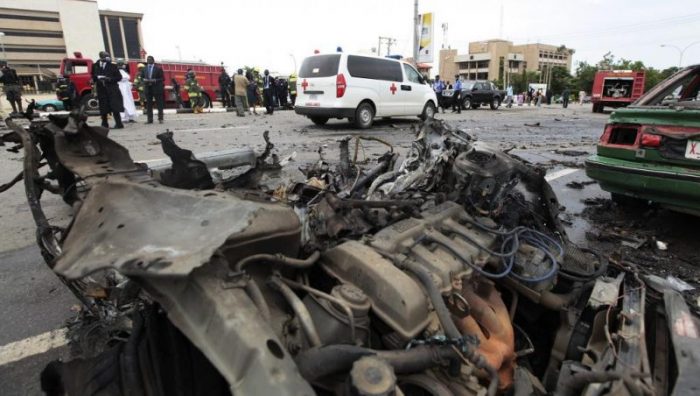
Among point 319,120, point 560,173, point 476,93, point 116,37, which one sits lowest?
point 560,173

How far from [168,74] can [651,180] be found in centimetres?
2521

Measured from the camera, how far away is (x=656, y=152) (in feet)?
12.1

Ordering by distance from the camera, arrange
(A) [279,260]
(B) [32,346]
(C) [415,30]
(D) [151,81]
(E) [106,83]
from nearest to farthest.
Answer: (A) [279,260], (B) [32,346], (E) [106,83], (D) [151,81], (C) [415,30]

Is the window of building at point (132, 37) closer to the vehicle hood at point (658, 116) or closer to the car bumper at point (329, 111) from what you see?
the car bumper at point (329, 111)

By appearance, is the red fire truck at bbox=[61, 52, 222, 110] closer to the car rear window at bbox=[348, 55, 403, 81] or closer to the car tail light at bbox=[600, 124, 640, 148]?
the car rear window at bbox=[348, 55, 403, 81]

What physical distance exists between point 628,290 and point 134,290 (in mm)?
2193

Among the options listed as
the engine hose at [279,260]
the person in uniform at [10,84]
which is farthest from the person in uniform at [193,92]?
the engine hose at [279,260]

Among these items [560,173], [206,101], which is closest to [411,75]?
[560,173]

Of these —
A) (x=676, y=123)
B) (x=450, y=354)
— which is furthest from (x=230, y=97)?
(x=450, y=354)

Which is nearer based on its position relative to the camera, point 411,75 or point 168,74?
point 411,75

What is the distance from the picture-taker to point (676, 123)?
11.6ft

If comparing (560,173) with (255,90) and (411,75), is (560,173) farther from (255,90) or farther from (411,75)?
(255,90)

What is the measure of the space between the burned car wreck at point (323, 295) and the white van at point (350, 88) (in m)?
9.22

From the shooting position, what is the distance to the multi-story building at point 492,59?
89438 millimetres
